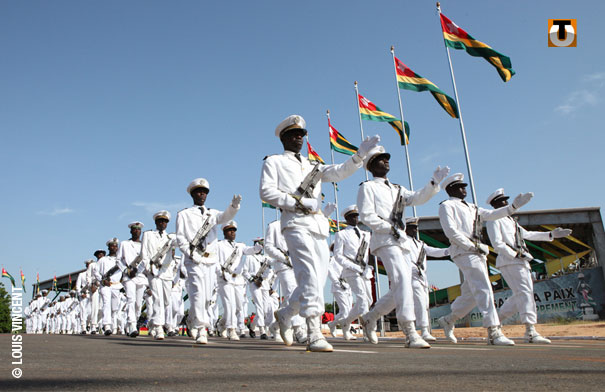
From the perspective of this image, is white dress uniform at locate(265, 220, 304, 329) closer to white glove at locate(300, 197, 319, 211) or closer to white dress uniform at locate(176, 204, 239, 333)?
white dress uniform at locate(176, 204, 239, 333)

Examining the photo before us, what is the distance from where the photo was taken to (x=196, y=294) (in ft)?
25.0

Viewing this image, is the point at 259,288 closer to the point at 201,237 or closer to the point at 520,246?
the point at 201,237

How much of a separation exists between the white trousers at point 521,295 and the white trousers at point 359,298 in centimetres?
268

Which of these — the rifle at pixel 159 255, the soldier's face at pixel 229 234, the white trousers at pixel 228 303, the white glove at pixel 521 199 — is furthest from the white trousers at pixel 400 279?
the soldier's face at pixel 229 234

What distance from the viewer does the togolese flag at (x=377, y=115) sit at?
58.6 feet

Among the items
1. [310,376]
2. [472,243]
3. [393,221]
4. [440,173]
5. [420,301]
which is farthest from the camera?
[420,301]

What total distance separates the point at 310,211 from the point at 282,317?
135cm

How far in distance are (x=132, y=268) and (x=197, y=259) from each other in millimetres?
5048

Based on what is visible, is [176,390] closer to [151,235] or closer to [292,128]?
[292,128]

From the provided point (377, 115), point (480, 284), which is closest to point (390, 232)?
point (480, 284)

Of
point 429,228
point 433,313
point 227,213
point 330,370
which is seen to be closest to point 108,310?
point 227,213

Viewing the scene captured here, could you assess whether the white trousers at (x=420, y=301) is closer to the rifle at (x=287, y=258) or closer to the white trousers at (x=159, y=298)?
the rifle at (x=287, y=258)

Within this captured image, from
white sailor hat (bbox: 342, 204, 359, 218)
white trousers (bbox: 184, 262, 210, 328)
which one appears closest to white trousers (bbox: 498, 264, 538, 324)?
white sailor hat (bbox: 342, 204, 359, 218)

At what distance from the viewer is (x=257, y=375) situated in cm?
268
